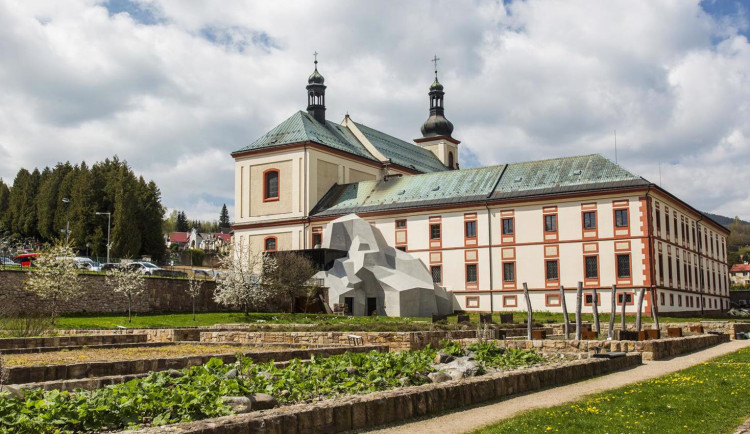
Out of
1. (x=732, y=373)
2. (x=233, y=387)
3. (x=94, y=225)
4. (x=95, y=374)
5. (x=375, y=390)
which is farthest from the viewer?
(x=94, y=225)

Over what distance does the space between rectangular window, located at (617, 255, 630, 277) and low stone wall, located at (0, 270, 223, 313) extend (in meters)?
27.5

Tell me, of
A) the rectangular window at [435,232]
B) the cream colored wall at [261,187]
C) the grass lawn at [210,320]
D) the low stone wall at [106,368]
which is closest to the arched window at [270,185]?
the cream colored wall at [261,187]

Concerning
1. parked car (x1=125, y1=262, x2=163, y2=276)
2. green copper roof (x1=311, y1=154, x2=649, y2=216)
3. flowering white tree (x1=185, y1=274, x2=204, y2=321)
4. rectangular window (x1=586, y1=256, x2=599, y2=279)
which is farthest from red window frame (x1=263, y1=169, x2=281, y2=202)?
rectangular window (x1=586, y1=256, x2=599, y2=279)

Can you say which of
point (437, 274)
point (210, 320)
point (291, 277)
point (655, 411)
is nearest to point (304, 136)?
point (437, 274)

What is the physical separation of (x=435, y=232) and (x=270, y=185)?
16.9 meters

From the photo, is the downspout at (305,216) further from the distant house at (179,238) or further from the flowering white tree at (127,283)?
the distant house at (179,238)

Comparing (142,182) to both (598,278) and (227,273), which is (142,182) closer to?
(227,273)

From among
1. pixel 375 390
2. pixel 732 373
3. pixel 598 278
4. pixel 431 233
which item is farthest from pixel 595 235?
pixel 375 390

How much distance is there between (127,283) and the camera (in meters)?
43.3

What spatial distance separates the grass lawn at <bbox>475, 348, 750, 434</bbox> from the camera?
9859mm

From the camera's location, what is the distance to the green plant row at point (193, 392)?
8266 mm

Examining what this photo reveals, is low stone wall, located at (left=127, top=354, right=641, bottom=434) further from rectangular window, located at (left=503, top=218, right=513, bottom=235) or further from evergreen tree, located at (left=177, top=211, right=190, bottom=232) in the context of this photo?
evergreen tree, located at (left=177, top=211, right=190, bottom=232)

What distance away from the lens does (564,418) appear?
1044 centimetres

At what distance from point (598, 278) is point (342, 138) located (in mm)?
29098
